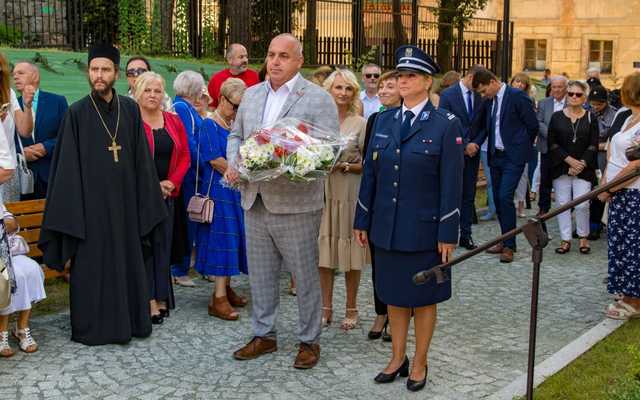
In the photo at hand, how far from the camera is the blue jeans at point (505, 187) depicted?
34.5 ft

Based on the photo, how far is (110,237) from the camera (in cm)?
686

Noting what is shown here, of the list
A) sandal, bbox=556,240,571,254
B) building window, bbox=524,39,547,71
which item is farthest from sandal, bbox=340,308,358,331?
building window, bbox=524,39,547,71

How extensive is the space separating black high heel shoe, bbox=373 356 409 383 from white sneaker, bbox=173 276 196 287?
3176 millimetres

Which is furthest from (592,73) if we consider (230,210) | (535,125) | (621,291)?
(230,210)

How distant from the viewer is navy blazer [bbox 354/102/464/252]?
5.64 m

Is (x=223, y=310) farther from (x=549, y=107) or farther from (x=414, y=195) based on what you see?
(x=549, y=107)

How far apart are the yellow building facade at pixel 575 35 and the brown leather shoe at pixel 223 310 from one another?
1245 inches

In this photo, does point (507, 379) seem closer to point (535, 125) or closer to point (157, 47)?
point (535, 125)

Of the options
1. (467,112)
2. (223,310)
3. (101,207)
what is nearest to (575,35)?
(467,112)

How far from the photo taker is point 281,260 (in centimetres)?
669

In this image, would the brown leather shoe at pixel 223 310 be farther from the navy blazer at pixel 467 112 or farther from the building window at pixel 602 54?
the building window at pixel 602 54

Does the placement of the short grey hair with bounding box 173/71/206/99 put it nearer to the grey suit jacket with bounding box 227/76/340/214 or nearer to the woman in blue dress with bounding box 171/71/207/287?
the woman in blue dress with bounding box 171/71/207/287

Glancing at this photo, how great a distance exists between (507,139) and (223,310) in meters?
4.55

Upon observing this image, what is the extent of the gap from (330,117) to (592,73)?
1092cm
